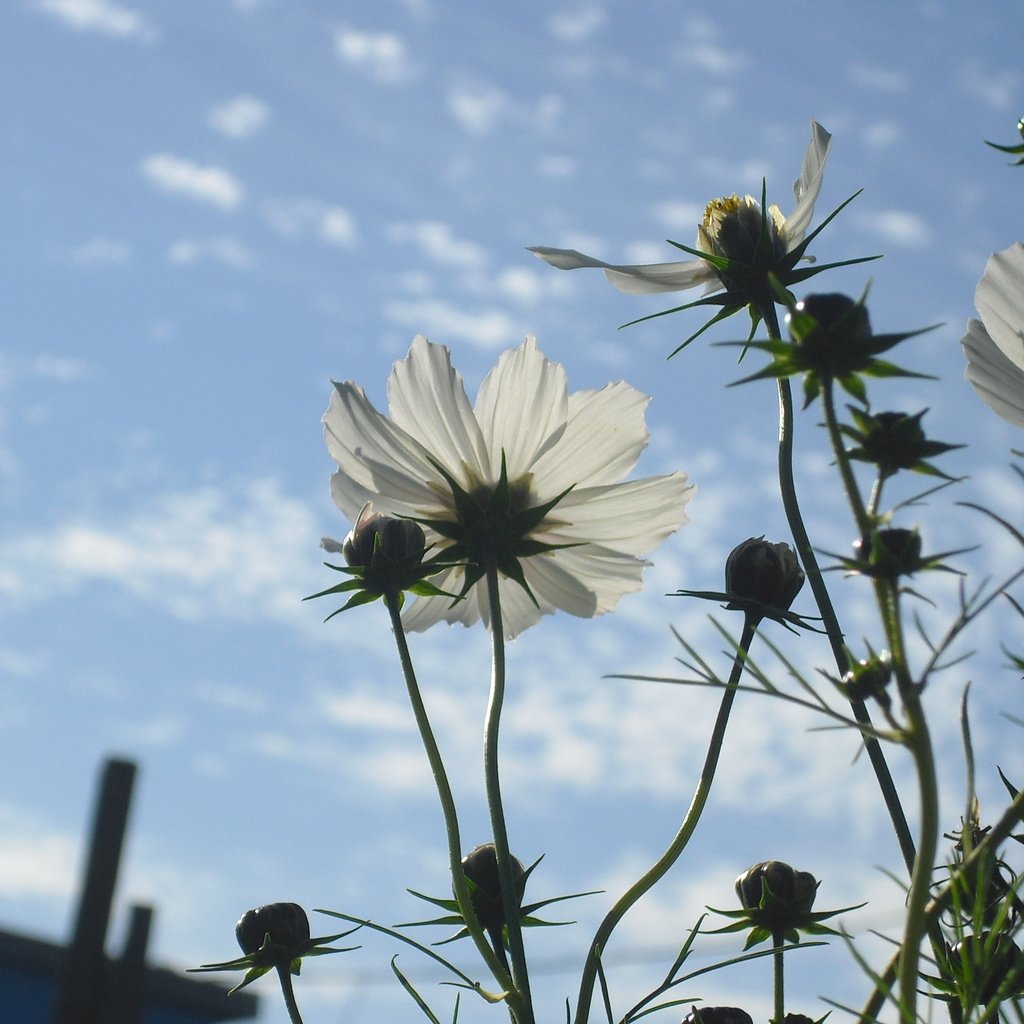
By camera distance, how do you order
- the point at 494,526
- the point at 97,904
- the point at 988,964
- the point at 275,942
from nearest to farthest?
the point at 988,964
the point at 275,942
the point at 494,526
the point at 97,904

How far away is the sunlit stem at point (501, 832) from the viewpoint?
57 centimetres

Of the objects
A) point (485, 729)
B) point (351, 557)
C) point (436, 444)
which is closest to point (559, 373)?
point (436, 444)

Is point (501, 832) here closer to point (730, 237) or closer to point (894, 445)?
point (894, 445)

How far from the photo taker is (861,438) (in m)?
0.46

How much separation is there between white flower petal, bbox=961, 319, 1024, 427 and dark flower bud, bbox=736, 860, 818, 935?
0.87 feet

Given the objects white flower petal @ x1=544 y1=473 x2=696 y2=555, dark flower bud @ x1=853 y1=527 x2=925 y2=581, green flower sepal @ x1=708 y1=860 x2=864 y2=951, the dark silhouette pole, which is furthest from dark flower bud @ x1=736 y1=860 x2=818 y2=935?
the dark silhouette pole

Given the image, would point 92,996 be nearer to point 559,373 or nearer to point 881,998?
point 559,373

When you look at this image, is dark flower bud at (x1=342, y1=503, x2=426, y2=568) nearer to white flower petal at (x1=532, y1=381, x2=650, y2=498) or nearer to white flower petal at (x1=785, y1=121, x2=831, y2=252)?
white flower petal at (x1=532, y1=381, x2=650, y2=498)

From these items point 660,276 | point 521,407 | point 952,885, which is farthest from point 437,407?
point 952,885

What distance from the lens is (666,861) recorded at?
63 centimetres

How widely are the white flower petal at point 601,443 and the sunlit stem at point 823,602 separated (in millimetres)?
166

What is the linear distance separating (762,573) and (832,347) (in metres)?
0.33

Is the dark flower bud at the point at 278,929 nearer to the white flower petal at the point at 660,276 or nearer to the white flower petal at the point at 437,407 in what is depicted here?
the white flower petal at the point at 437,407

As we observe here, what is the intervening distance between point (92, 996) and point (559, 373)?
1161mm
